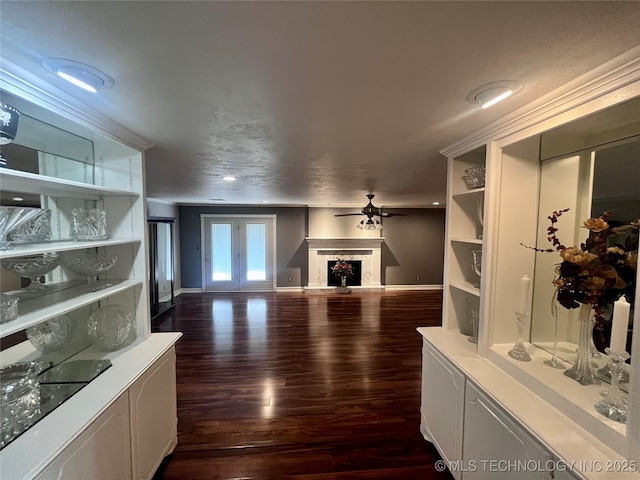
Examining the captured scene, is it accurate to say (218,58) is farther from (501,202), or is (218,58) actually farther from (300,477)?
(300,477)

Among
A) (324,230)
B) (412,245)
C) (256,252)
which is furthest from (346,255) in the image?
(256,252)

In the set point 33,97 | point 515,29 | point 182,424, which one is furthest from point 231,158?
point 182,424

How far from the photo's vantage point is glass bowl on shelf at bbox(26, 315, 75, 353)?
1507mm

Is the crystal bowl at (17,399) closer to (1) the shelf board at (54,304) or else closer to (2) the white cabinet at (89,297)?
(2) the white cabinet at (89,297)

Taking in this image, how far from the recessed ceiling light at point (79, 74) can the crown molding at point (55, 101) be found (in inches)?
5.4

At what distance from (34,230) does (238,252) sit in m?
5.63

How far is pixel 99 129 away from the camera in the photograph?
139 centimetres

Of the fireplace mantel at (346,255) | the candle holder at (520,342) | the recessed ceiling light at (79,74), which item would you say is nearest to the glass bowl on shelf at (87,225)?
the recessed ceiling light at (79,74)

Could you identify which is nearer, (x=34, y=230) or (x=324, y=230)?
(x=34, y=230)

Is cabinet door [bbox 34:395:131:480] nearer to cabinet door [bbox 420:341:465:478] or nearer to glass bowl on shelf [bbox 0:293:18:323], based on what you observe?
glass bowl on shelf [bbox 0:293:18:323]

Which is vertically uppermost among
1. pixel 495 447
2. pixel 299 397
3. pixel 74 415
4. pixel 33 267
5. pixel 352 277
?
pixel 33 267

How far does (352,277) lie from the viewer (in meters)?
7.19

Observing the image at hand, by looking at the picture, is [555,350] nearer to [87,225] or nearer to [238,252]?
[87,225]

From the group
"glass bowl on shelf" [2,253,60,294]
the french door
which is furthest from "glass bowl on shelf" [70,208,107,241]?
the french door
